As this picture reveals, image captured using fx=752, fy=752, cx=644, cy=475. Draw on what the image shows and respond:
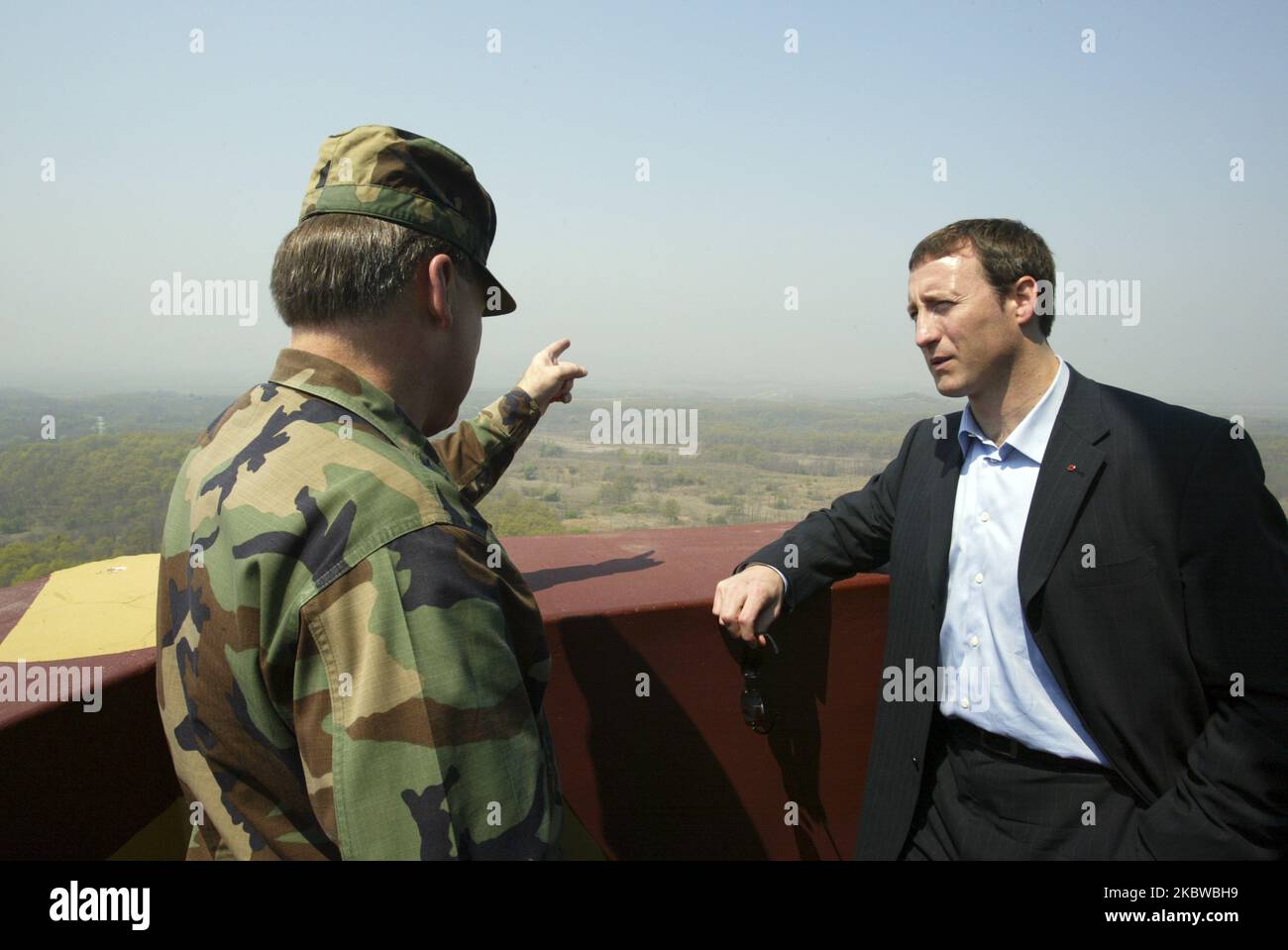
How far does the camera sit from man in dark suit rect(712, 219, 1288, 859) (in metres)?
1.72

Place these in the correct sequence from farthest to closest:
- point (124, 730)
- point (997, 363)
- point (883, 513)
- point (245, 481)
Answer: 1. point (883, 513)
2. point (997, 363)
3. point (124, 730)
4. point (245, 481)

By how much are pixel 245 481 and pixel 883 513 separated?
1.93m

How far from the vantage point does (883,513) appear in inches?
97.1

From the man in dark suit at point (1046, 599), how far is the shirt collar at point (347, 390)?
112cm

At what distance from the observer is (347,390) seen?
1.27m

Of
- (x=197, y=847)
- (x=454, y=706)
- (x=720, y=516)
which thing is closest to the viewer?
(x=454, y=706)

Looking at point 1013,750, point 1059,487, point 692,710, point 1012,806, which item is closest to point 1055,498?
point 1059,487

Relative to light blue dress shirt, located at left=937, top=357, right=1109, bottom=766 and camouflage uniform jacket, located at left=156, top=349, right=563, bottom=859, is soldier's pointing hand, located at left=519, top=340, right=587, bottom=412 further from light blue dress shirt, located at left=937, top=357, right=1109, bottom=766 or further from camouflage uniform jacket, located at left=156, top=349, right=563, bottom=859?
light blue dress shirt, located at left=937, top=357, right=1109, bottom=766

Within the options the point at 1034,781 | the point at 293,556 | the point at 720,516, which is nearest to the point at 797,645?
the point at 1034,781

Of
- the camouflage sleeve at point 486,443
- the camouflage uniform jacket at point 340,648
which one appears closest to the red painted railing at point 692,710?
the camouflage sleeve at point 486,443

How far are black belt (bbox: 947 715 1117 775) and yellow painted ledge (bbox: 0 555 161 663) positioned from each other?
6.79ft

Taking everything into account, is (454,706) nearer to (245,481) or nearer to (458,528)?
(458,528)

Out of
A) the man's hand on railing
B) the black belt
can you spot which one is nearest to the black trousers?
the black belt

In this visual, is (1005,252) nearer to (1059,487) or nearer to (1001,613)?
(1059,487)
